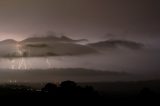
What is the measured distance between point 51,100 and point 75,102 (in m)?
4.61

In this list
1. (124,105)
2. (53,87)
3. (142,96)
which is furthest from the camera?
(53,87)

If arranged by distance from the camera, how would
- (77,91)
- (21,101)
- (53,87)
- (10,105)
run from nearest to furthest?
(10,105) → (21,101) → (77,91) → (53,87)

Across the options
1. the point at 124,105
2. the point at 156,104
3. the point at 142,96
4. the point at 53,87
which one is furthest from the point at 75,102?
the point at 53,87

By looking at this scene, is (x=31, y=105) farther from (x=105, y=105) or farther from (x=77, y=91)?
(x=77, y=91)

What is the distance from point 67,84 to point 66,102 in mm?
31021

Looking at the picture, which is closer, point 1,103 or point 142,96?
point 1,103

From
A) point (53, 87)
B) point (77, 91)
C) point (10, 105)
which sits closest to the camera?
point (10, 105)

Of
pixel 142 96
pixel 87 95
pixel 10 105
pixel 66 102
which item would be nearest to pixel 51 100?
pixel 66 102

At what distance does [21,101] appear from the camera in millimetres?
68938

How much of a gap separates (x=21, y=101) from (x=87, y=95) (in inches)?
848

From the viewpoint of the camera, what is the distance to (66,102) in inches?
2736

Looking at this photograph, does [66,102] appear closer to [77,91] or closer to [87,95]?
[87,95]

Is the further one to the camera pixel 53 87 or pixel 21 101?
pixel 53 87

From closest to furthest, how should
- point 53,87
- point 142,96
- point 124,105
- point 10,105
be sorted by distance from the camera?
point 10,105 → point 124,105 → point 142,96 → point 53,87
